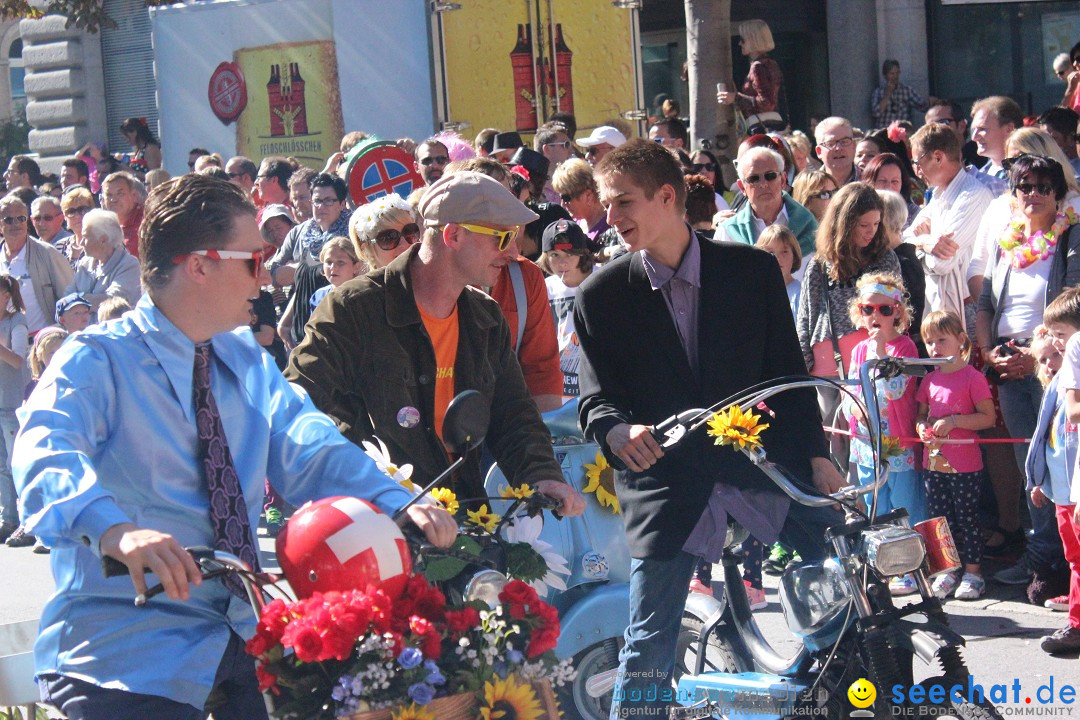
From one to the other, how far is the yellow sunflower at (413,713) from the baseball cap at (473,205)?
6.49ft

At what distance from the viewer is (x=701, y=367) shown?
4168 mm

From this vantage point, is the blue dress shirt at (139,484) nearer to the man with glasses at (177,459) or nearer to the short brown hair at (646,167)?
the man with glasses at (177,459)

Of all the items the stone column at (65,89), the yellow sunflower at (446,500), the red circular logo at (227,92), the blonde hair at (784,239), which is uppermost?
the stone column at (65,89)

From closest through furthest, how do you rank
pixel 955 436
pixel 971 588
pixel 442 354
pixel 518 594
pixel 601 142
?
pixel 518 594, pixel 442 354, pixel 971 588, pixel 955 436, pixel 601 142

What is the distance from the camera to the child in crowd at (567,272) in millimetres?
6980

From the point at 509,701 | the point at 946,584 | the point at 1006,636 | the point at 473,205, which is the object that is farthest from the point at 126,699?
the point at 946,584

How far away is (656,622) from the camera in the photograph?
4145 mm

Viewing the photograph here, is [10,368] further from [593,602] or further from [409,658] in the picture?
[409,658]

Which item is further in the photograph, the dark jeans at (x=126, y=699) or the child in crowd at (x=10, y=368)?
the child in crowd at (x=10, y=368)

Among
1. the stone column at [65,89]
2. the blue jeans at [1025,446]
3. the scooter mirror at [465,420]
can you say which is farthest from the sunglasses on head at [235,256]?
the stone column at [65,89]

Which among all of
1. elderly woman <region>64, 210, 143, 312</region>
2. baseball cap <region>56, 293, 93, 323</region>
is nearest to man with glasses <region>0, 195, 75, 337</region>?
elderly woman <region>64, 210, 143, 312</region>

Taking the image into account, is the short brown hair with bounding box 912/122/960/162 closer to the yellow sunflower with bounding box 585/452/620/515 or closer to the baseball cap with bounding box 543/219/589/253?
the baseball cap with bounding box 543/219/589/253

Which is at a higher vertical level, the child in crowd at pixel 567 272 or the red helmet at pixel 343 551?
the child in crowd at pixel 567 272

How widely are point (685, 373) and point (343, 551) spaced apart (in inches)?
69.4
